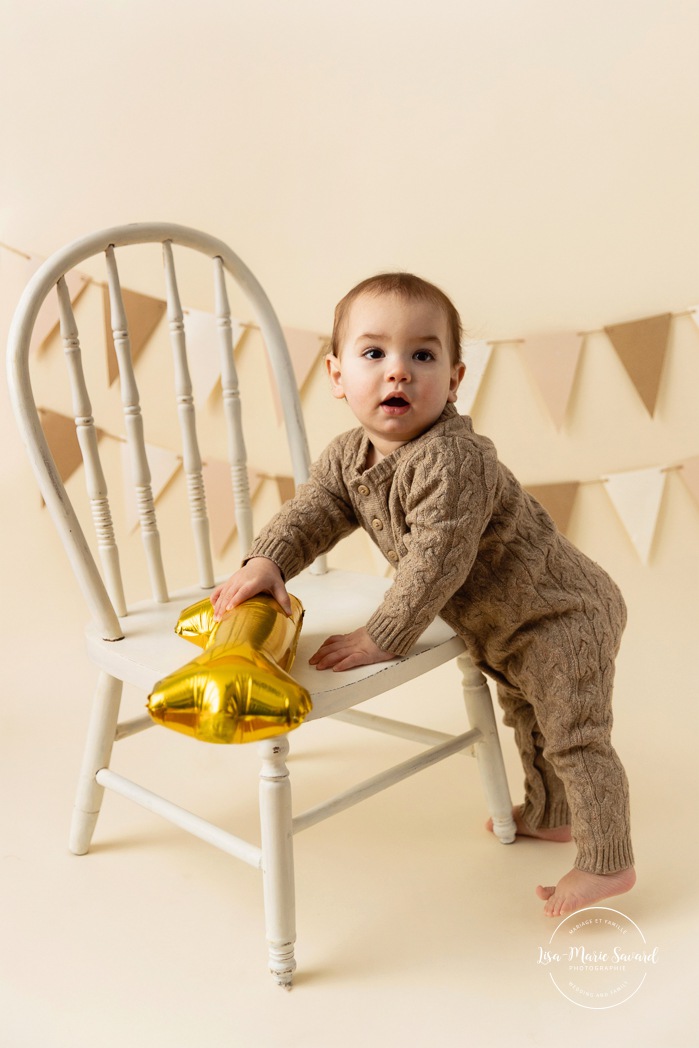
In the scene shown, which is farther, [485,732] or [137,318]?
[137,318]

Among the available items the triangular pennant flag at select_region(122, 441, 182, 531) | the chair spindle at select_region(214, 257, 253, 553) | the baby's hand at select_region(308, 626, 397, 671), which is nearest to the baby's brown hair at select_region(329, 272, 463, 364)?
the chair spindle at select_region(214, 257, 253, 553)

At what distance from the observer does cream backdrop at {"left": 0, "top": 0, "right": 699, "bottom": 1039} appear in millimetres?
2146

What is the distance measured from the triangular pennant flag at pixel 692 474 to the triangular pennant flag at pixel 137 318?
45.0 inches

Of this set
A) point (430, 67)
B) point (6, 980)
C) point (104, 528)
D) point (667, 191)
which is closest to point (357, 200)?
point (430, 67)

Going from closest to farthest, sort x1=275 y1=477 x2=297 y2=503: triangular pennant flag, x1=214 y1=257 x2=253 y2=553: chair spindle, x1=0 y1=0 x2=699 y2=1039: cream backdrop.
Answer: x1=214 y1=257 x2=253 y2=553: chair spindle → x1=0 y1=0 x2=699 y2=1039: cream backdrop → x1=275 y1=477 x2=297 y2=503: triangular pennant flag

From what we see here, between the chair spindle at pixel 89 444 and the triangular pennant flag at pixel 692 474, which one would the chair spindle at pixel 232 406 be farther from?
the triangular pennant flag at pixel 692 474

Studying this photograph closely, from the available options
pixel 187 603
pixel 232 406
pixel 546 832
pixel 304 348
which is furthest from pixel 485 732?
pixel 304 348

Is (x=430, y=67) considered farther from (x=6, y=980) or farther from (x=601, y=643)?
(x=6, y=980)

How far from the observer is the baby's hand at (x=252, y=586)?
49.9 inches

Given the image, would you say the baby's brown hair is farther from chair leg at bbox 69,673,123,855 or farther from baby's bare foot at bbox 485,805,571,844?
baby's bare foot at bbox 485,805,571,844

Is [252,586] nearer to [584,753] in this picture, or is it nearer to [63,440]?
[584,753]

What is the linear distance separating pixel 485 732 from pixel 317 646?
13.1 inches

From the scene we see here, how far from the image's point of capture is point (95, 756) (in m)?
1.45

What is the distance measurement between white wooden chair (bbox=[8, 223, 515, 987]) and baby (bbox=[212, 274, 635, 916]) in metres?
0.07
